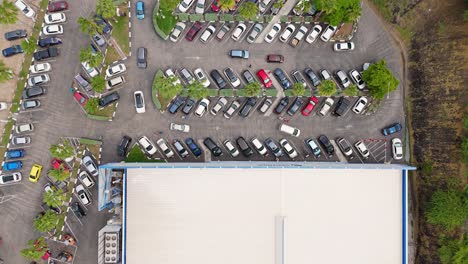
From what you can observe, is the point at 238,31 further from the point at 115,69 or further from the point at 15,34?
the point at 15,34

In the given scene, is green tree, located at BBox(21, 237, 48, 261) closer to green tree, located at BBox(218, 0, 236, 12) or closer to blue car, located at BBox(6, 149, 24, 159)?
blue car, located at BBox(6, 149, 24, 159)

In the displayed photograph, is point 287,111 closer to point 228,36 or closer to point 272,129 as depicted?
point 272,129

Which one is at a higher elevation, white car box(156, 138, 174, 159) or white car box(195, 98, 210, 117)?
white car box(195, 98, 210, 117)

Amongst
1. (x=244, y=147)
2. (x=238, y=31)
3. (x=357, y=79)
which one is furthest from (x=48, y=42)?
(x=357, y=79)

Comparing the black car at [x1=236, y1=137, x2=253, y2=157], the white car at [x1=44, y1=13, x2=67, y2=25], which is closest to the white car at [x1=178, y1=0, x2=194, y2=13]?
the white car at [x1=44, y1=13, x2=67, y2=25]

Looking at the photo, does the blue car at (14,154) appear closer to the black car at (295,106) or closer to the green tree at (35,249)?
the green tree at (35,249)

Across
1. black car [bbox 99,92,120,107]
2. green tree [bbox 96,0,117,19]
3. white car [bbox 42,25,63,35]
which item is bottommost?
black car [bbox 99,92,120,107]

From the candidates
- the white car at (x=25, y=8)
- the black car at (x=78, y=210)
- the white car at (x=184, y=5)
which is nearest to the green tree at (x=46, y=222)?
the black car at (x=78, y=210)
